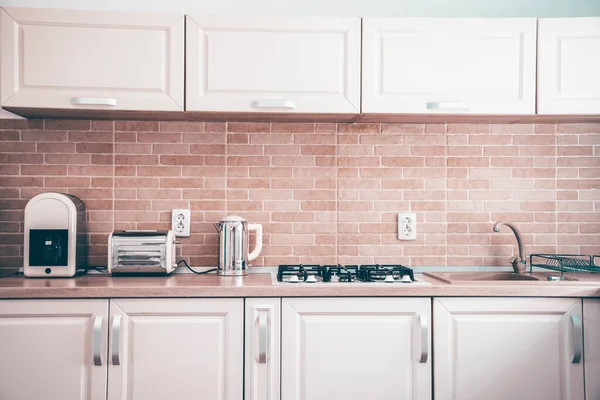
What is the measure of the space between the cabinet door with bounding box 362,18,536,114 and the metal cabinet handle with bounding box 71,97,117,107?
43.1 inches

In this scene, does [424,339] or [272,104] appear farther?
[272,104]

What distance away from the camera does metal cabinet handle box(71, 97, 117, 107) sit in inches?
82.4

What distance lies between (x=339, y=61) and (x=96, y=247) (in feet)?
4.86

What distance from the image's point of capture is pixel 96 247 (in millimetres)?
2451

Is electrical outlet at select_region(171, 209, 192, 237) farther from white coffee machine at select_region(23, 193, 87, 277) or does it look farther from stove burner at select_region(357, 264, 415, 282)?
stove burner at select_region(357, 264, 415, 282)

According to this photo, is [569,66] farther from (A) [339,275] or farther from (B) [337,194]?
(A) [339,275]

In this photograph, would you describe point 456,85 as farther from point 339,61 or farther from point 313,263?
point 313,263

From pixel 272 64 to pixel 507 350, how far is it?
1.53 meters

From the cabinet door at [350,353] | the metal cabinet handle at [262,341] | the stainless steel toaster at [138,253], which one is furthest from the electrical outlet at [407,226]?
the stainless steel toaster at [138,253]

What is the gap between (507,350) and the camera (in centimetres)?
196

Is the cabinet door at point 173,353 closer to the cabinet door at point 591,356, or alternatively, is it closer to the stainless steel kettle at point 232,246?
the stainless steel kettle at point 232,246

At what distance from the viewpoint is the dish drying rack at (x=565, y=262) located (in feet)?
7.32

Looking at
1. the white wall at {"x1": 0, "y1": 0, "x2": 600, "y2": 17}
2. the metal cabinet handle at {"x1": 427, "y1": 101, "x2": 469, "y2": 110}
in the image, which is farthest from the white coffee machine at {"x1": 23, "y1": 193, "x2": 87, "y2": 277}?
the metal cabinet handle at {"x1": 427, "y1": 101, "x2": 469, "y2": 110}

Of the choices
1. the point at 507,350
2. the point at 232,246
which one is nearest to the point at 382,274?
the point at 507,350
